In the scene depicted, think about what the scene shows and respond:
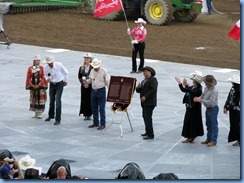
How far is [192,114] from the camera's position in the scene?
16.9 meters

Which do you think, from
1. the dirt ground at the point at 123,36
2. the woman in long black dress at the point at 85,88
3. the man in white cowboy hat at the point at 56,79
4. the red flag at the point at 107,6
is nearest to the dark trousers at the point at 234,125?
the woman in long black dress at the point at 85,88

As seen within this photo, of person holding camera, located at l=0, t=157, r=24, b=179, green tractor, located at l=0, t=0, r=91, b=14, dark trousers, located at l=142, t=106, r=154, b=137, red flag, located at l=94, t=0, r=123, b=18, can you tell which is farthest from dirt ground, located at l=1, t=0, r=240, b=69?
person holding camera, located at l=0, t=157, r=24, b=179

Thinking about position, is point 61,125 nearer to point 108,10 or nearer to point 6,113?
point 6,113

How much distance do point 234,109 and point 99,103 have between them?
3.16 meters

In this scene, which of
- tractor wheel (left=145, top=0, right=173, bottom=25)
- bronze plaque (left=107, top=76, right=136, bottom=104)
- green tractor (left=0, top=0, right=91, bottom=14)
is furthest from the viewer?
green tractor (left=0, top=0, right=91, bottom=14)

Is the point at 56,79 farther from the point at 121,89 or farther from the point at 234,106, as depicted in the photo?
the point at 234,106

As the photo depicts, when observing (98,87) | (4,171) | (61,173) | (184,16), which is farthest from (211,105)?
(184,16)

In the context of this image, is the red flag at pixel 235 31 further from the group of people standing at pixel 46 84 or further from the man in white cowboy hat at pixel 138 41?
the man in white cowboy hat at pixel 138 41

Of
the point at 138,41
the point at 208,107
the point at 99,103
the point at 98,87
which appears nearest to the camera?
the point at 208,107

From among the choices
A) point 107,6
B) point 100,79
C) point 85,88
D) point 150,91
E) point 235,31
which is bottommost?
point 85,88

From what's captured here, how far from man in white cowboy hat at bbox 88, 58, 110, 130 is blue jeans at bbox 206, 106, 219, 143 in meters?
2.42

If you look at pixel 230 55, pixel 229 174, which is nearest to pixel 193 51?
pixel 230 55

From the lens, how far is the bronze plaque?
17781 mm

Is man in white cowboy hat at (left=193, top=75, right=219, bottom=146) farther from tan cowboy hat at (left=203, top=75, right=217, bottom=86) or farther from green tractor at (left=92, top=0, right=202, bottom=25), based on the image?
green tractor at (left=92, top=0, right=202, bottom=25)
